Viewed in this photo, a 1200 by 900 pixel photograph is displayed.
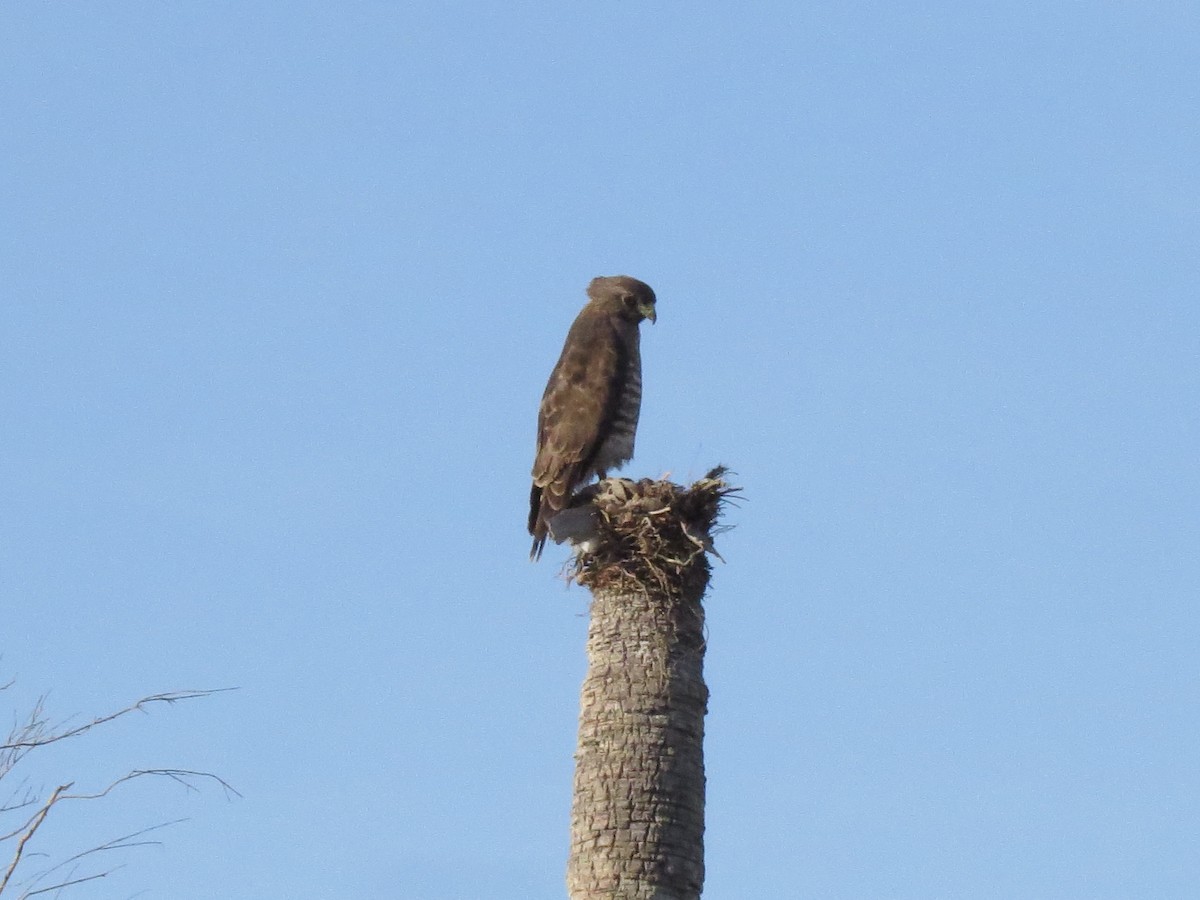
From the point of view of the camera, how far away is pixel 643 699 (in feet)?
30.8

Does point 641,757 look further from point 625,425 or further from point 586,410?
point 625,425

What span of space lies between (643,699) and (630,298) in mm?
6094

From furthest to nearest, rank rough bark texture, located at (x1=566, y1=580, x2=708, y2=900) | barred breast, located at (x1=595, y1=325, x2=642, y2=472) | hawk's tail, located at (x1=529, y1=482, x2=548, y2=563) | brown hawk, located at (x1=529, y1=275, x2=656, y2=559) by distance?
1. barred breast, located at (x1=595, y1=325, x2=642, y2=472)
2. brown hawk, located at (x1=529, y1=275, x2=656, y2=559)
3. hawk's tail, located at (x1=529, y1=482, x2=548, y2=563)
4. rough bark texture, located at (x1=566, y1=580, x2=708, y2=900)

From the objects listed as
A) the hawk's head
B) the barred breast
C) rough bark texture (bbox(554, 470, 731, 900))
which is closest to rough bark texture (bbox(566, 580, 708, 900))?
rough bark texture (bbox(554, 470, 731, 900))

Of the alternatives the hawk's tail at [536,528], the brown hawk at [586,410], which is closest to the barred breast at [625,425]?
the brown hawk at [586,410]

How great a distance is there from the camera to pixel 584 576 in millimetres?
10156

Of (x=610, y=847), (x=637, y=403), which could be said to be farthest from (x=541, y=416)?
(x=610, y=847)

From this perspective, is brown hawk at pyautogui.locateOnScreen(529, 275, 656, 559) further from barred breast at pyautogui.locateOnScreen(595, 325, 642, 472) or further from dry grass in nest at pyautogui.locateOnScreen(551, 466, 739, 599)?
dry grass in nest at pyautogui.locateOnScreen(551, 466, 739, 599)

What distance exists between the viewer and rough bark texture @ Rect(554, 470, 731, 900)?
9.02 meters

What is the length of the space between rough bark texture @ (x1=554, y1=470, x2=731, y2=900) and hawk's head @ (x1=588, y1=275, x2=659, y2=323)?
4.72 meters

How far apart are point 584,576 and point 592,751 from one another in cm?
115

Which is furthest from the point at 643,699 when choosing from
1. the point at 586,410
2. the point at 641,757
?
the point at 586,410

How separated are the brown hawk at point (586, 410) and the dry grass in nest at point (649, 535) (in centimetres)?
189

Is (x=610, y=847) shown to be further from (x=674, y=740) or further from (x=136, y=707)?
(x=136, y=707)
